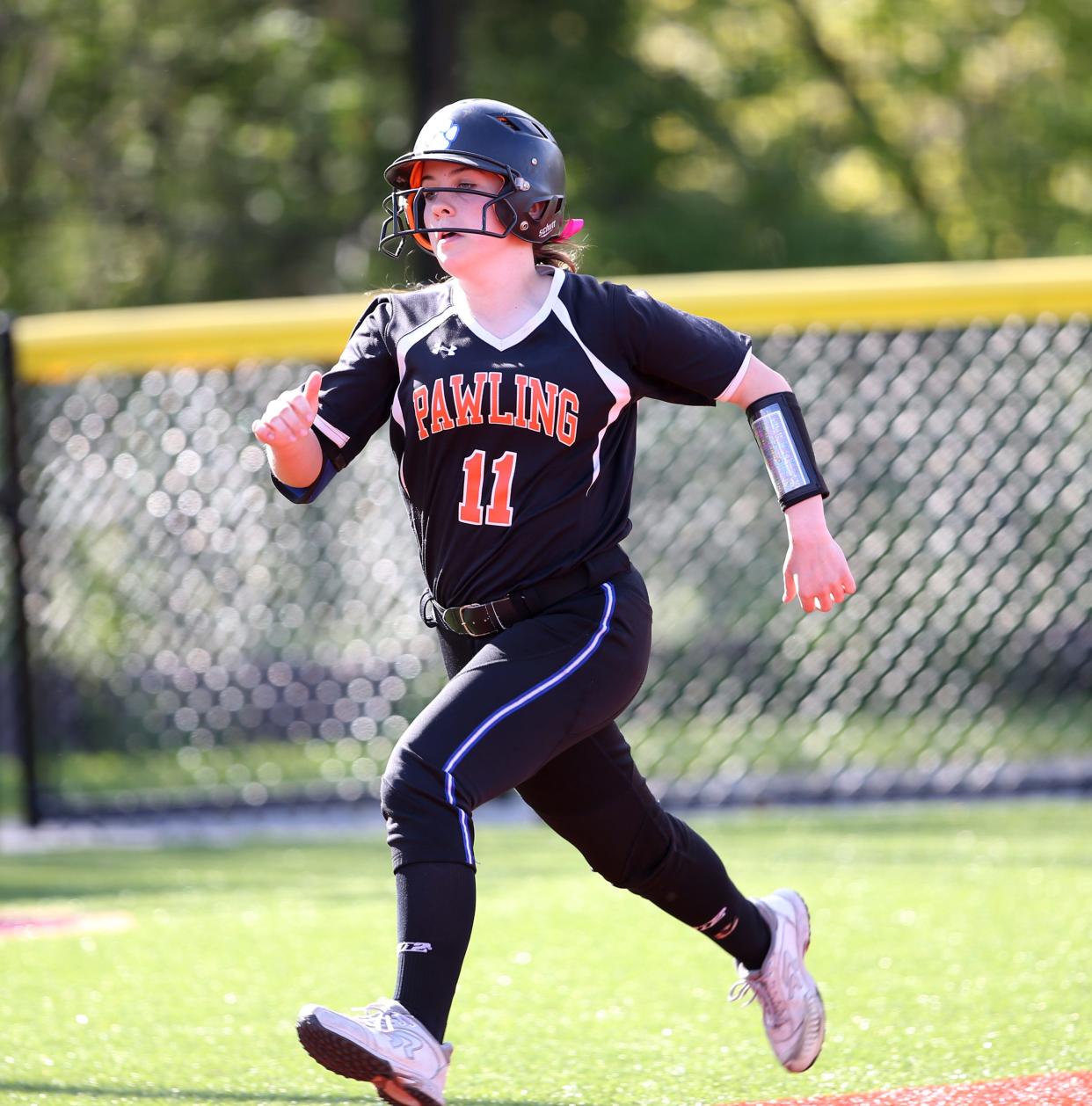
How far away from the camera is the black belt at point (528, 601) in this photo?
10.0ft

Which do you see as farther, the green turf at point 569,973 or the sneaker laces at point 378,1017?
the green turf at point 569,973

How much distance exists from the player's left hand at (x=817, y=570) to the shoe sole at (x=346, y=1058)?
108 centimetres

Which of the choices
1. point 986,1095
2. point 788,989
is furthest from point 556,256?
point 986,1095

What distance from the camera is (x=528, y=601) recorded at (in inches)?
120

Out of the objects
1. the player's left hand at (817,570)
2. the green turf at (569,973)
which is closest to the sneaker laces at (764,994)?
the green turf at (569,973)

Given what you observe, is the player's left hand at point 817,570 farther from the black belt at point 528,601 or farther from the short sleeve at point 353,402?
the short sleeve at point 353,402

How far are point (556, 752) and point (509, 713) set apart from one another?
130mm

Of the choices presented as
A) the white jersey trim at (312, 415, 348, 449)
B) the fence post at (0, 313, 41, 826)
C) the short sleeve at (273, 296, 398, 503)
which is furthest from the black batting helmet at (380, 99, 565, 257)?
the fence post at (0, 313, 41, 826)

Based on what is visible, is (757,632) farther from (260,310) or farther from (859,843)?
(260,310)

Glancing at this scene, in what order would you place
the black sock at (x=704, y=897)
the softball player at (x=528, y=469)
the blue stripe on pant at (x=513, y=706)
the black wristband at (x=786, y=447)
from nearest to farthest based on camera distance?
the blue stripe on pant at (x=513, y=706)
the softball player at (x=528, y=469)
the black wristband at (x=786, y=447)
the black sock at (x=704, y=897)

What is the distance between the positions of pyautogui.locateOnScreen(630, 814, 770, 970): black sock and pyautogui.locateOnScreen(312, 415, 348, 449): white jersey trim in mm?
978

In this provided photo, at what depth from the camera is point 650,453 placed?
24.0 feet

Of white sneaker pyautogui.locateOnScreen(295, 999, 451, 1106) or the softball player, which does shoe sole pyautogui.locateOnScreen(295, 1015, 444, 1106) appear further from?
the softball player

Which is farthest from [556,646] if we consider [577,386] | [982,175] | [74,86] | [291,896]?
[982,175]
